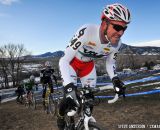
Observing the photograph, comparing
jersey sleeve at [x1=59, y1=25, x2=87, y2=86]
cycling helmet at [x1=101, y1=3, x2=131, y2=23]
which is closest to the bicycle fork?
jersey sleeve at [x1=59, y1=25, x2=87, y2=86]

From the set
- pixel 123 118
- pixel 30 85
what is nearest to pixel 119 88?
pixel 123 118

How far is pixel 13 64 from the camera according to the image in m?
119

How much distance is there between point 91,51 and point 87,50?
87 mm

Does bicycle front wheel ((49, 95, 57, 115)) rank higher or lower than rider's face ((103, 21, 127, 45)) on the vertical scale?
lower

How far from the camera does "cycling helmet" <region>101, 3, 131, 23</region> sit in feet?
16.9

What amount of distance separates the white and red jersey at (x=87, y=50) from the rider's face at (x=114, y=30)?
380mm

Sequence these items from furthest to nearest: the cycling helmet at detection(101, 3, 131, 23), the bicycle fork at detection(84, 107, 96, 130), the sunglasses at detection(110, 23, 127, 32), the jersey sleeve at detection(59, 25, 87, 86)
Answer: the jersey sleeve at detection(59, 25, 87, 86), the sunglasses at detection(110, 23, 127, 32), the cycling helmet at detection(101, 3, 131, 23), the bicycle fork at detection(84, 107, 96, 130)

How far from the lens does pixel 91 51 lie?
20.1 ft

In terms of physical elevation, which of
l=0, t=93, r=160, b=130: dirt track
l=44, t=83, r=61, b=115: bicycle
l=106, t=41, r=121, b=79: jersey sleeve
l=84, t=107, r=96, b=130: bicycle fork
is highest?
l=106, t=41, r=121, b=79: jersey sleeve

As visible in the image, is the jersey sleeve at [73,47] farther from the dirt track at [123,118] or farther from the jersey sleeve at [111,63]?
the dirt track at [123,118]

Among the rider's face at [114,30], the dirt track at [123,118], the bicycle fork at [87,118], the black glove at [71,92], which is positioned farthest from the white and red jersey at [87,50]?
the dirt track at [123,118]

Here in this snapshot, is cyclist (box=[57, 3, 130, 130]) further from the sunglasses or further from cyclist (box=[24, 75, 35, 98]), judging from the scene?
cyclist (box=[24, 75, 35, 98])

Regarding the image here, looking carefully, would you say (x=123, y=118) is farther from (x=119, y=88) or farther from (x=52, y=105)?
(x=119, y=88)

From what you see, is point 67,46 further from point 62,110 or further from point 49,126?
point 49,126
